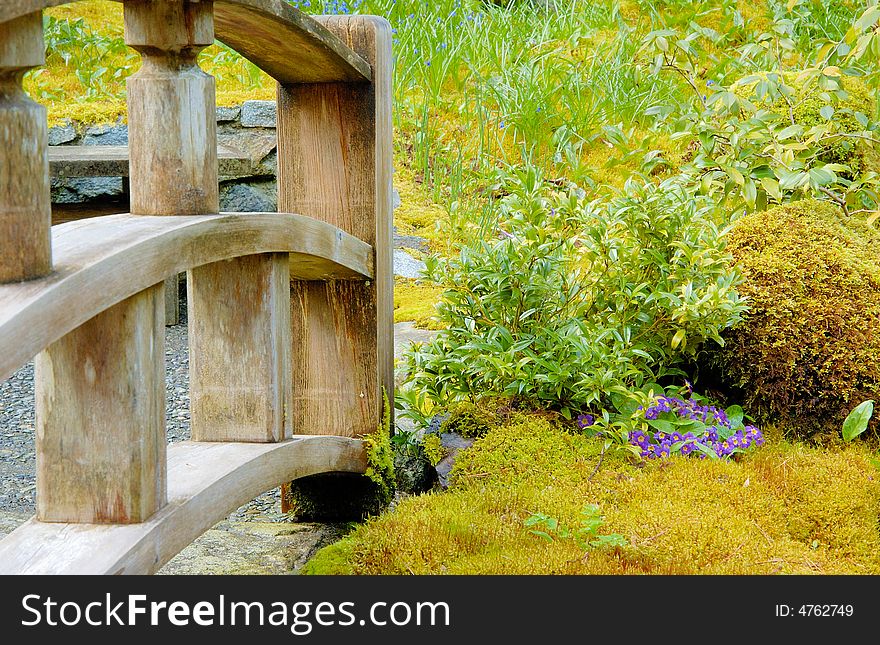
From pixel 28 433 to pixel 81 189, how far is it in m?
1.93

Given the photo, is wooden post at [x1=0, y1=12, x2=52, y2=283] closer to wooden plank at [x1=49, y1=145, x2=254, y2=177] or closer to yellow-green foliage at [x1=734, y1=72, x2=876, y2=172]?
yellow-green foliage at [x1=734, y1=72, x2=876, y2=172]

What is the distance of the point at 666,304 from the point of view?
9.01 ft

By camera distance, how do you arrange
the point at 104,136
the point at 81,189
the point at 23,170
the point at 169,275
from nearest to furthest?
the point at 23,170 < the point at 169,275 < the point at 81,189 < the point at 104,136

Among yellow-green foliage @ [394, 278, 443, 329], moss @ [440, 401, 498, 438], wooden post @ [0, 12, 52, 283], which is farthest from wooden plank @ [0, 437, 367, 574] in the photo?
yellow-green foliage @ [394, 278, 443, 329]

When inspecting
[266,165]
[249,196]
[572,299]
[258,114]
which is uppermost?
[258,114]

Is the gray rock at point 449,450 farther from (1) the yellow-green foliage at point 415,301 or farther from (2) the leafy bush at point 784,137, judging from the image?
(1) the yellow-green foliage at point 415,301

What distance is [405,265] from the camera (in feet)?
16.1

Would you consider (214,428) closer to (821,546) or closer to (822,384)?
(821,546)

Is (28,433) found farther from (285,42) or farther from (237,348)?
(285,42)

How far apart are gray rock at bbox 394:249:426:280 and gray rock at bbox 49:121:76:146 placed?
7.09 ft

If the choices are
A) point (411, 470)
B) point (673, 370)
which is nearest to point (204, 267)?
point (411, 470)

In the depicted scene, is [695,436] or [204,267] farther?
[695,436]

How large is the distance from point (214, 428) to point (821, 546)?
140 cm
